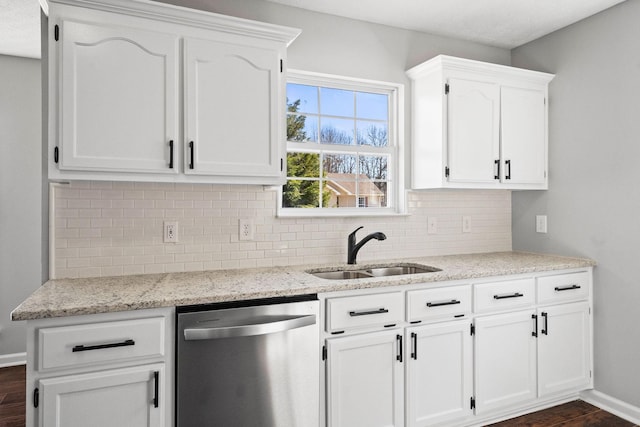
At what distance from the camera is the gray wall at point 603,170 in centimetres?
262

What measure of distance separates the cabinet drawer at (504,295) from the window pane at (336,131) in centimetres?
130

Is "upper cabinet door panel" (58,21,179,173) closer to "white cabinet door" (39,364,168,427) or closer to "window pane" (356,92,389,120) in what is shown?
"white cabinet door" (39,364,168,427)

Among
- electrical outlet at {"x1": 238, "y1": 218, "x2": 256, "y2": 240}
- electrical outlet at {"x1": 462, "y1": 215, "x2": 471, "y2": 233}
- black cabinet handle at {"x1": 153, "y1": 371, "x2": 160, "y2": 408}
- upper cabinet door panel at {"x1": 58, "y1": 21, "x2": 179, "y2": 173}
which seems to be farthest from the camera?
electrical outlet at {"x1": 462, "y1": 215, "x2": 471, "y2": 233}

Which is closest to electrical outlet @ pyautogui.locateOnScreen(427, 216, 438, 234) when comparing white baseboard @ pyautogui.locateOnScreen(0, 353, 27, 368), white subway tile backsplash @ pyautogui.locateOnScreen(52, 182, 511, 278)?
white subway tile backsplash @ pyautogui.locateOnScreen(52, 182, 511, 278)

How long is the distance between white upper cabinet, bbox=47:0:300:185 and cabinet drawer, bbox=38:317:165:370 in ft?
2.33

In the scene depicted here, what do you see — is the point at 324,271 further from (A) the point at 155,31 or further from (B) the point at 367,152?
(A) the point at 155,31

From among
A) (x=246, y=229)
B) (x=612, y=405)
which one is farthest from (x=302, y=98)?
(x=612, y=405)

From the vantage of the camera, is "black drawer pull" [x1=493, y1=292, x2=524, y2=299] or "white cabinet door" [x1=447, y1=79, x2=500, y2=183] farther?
"white cabinet door" [x1=447, y1=79, x2=500, y2=183]

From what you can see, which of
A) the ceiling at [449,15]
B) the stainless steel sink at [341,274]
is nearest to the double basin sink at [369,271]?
A: the stainless steel sink at [341,274]

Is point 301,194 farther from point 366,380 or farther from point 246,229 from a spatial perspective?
point 366,380

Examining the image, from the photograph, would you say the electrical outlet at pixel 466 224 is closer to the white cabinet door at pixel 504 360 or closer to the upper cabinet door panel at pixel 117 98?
the white cabinet door at pixel 504 360

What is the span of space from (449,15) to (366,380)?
237 cm

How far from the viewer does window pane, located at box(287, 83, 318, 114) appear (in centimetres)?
279

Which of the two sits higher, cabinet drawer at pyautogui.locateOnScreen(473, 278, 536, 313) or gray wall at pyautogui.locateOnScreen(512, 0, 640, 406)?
gray wall at pyautogui.locateOnScreen(512, 0, 640, 406)
